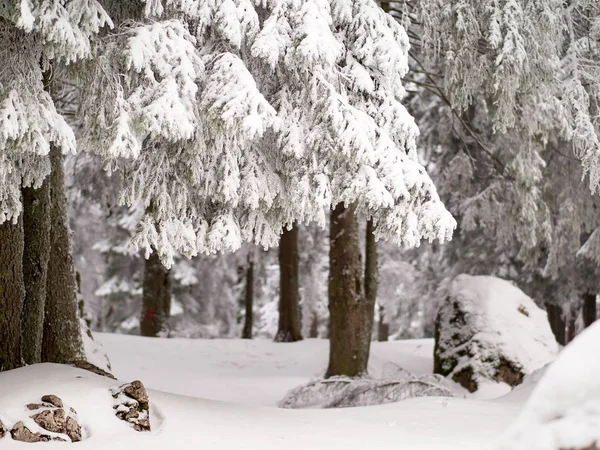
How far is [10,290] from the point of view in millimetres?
6133

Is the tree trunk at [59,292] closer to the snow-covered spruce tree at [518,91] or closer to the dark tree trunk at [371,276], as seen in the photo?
the snow-covered spruce tree at [518,91]

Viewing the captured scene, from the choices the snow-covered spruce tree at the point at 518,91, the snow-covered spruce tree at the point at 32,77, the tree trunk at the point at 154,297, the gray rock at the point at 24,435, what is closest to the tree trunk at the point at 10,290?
the snow-covered spruce tree at the point at 32,77

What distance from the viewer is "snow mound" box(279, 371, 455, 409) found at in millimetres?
8406

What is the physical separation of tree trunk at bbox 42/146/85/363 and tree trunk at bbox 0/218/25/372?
120 centimetres

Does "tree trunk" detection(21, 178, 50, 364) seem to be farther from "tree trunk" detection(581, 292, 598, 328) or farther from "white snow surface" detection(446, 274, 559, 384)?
"tree trunk" detection(581, 292, 598, 328)

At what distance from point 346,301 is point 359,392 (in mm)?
2546

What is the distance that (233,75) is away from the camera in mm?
5508

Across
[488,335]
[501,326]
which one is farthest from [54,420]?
[501,326]

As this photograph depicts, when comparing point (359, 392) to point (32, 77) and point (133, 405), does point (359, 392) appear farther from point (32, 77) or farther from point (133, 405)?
point (32, 77)

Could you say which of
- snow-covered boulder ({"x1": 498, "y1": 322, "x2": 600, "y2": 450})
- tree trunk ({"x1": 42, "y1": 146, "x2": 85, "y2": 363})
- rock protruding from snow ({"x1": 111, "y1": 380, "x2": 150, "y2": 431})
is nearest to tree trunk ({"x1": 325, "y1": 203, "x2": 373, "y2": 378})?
tree trunk ({"x1": 42, "y1": 146, "x2": 85, "y2": 363})

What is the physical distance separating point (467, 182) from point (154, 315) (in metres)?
8.26

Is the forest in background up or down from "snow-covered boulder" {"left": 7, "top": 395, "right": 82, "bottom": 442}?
up

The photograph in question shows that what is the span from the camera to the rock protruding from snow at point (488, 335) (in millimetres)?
10805

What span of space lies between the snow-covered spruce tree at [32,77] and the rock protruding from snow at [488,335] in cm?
759
